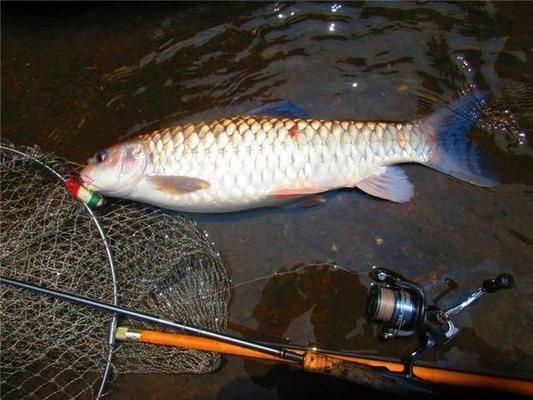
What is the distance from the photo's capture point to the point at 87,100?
2.76 metres

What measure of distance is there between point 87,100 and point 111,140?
1.02ft

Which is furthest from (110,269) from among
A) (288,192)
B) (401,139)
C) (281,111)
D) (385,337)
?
(401,139)

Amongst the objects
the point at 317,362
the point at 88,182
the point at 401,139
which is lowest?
the point at 317,362

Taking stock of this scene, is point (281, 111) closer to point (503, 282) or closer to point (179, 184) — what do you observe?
point (179, 184)

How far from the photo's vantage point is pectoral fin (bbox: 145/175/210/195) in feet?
7.44

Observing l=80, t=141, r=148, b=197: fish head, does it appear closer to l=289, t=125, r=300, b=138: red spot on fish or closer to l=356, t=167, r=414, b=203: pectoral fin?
l=289, t=125, r=300, b=138: red spot on fish

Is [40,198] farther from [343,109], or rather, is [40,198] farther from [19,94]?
[343,109]

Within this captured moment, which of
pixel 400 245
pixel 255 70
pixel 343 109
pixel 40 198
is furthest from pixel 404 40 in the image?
pixel 40 198

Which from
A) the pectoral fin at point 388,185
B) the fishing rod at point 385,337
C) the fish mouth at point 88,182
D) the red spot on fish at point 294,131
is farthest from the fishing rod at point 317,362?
the red spot on fish at point 294,131

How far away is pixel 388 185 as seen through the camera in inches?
92.0

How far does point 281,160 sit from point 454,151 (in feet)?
2.88

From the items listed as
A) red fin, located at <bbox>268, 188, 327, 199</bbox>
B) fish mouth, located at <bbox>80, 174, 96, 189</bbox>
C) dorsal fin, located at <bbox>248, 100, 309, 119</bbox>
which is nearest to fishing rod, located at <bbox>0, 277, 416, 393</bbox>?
fish mouth, located at <bbox>80, 174, 96, 189</bbox>

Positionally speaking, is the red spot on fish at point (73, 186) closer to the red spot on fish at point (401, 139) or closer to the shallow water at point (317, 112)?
the shallow water at point (317, 112)

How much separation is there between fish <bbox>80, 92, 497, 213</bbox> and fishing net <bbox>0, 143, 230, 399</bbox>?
19cm
